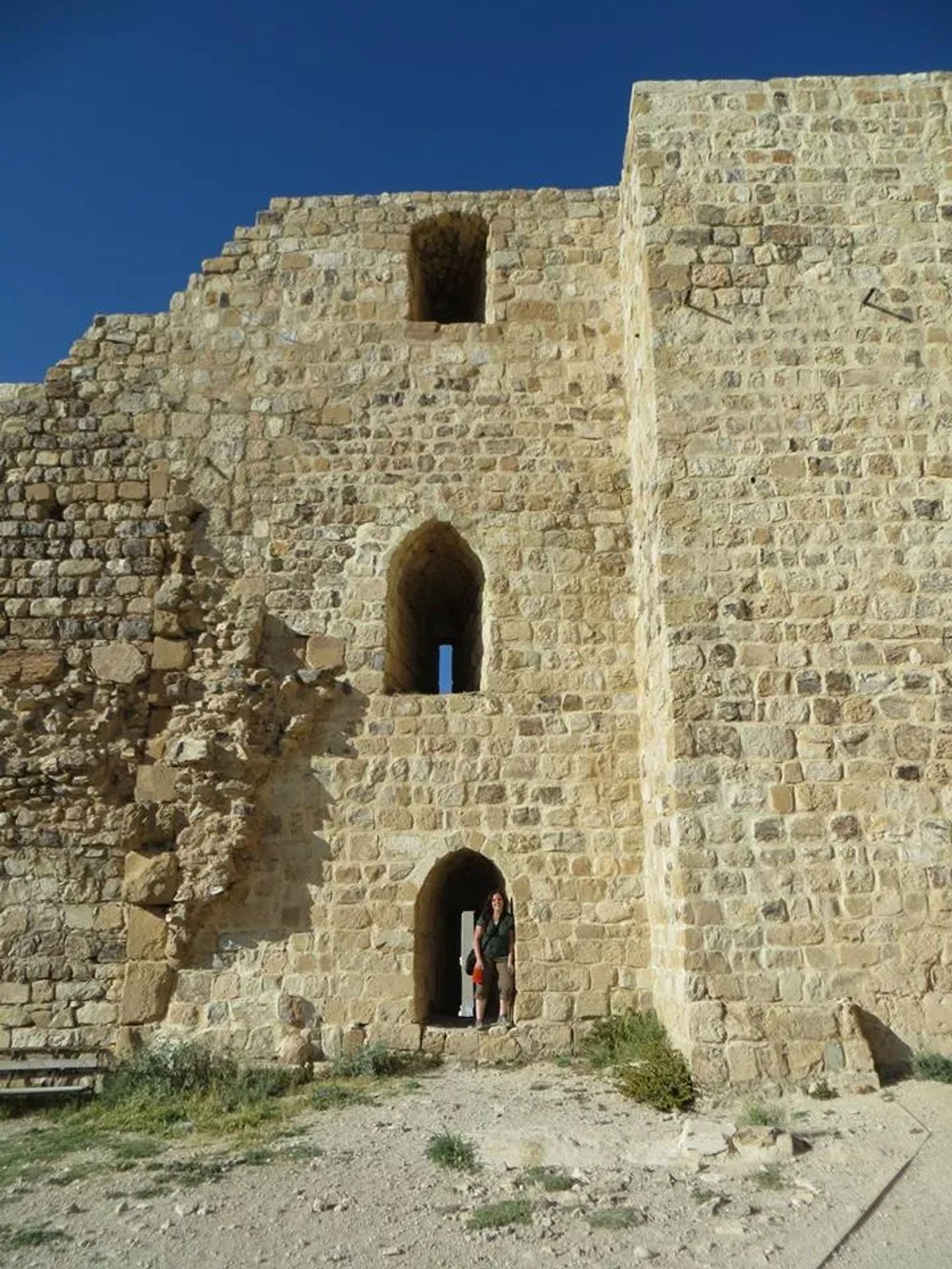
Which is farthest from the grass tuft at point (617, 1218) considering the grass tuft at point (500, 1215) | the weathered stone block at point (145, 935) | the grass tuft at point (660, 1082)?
the weathered stone block at point (145, 935)

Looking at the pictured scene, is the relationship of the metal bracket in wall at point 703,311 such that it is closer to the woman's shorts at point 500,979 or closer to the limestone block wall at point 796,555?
the limestone block wall at point 796,555

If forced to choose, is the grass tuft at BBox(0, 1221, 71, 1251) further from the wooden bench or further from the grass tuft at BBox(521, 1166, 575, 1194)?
the wooden bench

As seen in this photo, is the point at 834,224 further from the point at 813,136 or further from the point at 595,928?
the point at 595,928

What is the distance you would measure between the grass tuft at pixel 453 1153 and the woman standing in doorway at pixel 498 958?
2.12 m

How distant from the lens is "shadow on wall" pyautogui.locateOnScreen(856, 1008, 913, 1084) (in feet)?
18.2

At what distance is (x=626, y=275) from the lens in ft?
27.1

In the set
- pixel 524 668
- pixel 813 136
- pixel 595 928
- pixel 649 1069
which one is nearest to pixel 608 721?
pixel 524 668

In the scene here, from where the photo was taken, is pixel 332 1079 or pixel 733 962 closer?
pixel 733 962

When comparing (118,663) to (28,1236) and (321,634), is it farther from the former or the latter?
(28,1236)

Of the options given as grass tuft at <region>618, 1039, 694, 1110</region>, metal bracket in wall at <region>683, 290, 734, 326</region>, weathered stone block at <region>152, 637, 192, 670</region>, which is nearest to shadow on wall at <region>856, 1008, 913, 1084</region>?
grass tuft at <region>618, 1039, 694, 1110</region>

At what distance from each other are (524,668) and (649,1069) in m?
3.04

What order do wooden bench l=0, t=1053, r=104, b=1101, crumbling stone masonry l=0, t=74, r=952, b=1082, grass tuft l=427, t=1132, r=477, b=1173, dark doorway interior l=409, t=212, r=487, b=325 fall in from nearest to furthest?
1. grass tuft l=427, t=1132, r=477, b=1173
2. crumbling stone masonry l=0, t=74, r=952, b=1082
3. wooden bench l=0, t=1053, r=104, b=1101
4. dark doorway interior l=409, t=212, r=487, b=325

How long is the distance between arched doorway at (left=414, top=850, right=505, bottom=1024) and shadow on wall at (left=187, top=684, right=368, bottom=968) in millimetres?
814

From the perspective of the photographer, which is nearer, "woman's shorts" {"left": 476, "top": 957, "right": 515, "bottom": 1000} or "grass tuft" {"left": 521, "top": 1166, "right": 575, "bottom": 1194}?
"grass tuft" {"left": 521, "top": 1166, "right": 575, "bottom": 1194}
